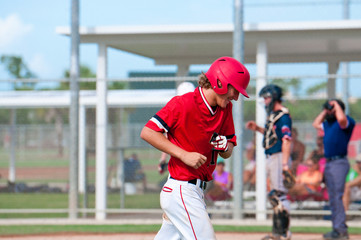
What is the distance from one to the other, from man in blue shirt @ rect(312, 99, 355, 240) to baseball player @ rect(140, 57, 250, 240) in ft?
15.2

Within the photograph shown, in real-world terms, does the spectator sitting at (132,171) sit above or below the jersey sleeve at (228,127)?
below

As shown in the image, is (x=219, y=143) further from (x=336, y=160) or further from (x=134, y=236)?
(x=134, y=236)

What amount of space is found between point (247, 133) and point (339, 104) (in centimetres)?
949

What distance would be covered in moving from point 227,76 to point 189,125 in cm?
46

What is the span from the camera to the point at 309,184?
39.4 feet

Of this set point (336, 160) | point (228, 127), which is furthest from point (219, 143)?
point (336, 160)

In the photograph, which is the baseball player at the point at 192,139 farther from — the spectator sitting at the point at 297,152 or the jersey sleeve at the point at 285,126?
the spectator sitting at the point at 297,152

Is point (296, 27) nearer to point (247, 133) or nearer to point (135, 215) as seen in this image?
point (135, 215)

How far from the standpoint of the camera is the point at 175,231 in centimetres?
497

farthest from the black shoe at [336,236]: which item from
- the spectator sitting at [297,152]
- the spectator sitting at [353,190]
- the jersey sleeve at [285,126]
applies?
the spectator sitting at [297,152]

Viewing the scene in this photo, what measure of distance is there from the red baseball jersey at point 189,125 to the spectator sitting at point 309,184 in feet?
23.7

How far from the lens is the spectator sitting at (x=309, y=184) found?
1195cm

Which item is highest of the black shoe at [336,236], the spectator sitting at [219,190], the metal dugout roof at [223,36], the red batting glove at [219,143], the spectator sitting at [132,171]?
the metal dugout roof at [223,36]

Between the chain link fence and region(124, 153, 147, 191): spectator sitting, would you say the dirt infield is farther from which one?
region(124, 153, 147, 191): spectator sitting
